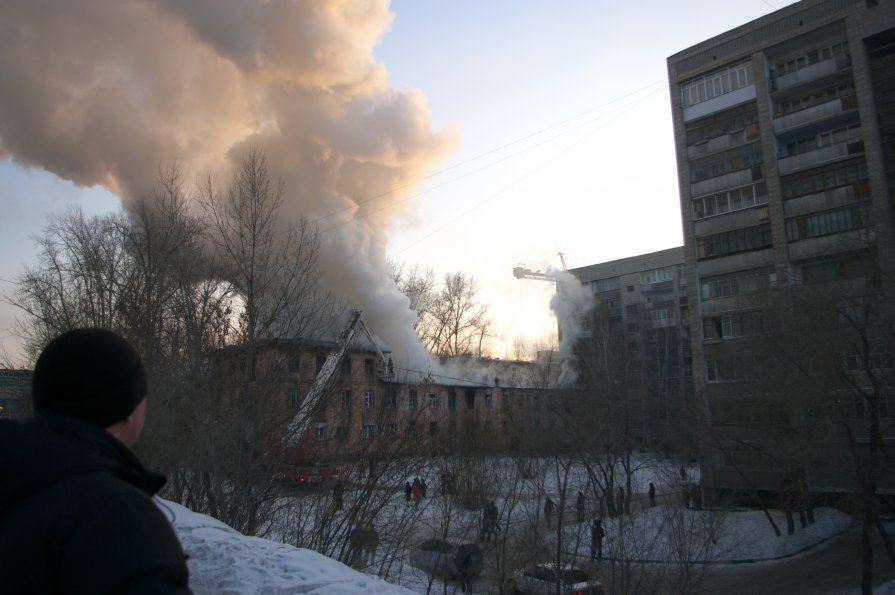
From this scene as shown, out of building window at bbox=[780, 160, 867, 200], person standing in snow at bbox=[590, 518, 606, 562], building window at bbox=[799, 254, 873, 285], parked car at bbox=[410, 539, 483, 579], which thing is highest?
building window at bbox=[780, 160, 867, 200]

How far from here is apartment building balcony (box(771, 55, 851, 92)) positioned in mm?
30322

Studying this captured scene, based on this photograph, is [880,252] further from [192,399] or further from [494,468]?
[192,399]

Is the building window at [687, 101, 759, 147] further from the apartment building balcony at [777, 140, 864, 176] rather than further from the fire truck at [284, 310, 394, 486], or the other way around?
the fire truck at [284, 310, 394, 486]

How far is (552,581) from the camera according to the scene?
47.9ft

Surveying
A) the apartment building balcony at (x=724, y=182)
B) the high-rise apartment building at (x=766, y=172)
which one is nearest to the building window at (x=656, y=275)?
the apartment building balcony at (x=724, y=182)

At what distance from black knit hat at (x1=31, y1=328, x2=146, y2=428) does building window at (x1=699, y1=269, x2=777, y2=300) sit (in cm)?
3312

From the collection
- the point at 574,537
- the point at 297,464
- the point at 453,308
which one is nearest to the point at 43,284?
the point at 297,464

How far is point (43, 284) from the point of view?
23656 millimetres

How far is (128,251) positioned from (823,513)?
29588 mm

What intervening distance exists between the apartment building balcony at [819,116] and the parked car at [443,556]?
90.6 feet

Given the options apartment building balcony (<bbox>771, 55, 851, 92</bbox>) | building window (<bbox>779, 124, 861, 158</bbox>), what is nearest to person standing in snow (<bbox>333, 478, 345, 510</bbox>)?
building window (<bbox>779, 124, 861, 158</bbox>)

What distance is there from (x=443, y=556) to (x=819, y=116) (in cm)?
2856

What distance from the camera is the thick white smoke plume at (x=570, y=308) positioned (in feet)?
198

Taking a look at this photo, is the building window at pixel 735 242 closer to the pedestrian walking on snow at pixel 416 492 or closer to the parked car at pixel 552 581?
the parked car at pixel 552 581
